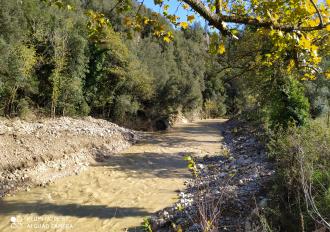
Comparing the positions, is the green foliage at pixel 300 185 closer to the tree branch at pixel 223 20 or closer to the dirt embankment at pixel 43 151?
the tree branch at pixel 223 20

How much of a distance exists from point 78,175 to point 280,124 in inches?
313

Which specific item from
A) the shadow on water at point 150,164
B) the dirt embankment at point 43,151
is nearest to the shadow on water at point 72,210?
the dirt embankment at point 43,151

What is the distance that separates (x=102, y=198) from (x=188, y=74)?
106ft

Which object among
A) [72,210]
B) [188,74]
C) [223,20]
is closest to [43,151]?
[72,210]

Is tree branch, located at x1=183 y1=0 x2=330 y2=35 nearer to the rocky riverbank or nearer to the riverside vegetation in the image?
the riverside vegetation

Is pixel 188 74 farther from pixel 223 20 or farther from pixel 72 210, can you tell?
pixel 223 20

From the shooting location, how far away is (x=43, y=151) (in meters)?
13.4

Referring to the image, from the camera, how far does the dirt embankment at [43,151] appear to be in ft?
38.1

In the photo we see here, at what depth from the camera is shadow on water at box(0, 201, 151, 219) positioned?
887 cm

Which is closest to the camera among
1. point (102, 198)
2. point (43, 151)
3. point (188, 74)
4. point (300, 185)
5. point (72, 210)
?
point (300, 185)

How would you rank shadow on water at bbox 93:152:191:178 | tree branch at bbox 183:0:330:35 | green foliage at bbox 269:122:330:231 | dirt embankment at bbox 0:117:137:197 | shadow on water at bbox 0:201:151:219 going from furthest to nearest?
shadow on water at bbox 93:152:191:178 → dirt embankment at bbox 0:117:137:197 → shadow on water at bbox 0:201:151:219 → green foliage at bbox 269:122:330:231 → tree branch at bbox 183:0:330:35

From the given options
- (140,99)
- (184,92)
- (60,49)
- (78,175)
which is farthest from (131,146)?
(184,92)

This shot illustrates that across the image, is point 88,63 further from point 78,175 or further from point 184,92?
point 78,175

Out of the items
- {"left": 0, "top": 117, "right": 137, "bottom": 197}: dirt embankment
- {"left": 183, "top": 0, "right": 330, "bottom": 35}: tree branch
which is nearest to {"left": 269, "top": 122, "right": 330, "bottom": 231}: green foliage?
{"left": 183, "top": 0, "right": 330, "bottom": 35}: tree branch
